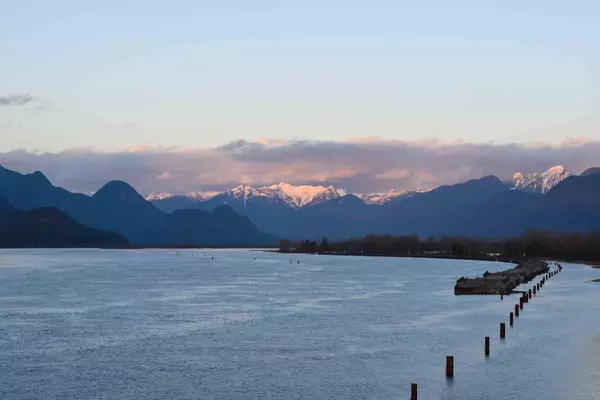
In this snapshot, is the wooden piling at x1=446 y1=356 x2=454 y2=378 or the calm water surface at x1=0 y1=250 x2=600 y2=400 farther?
the wooden piling at x1=446 y1=356 x2=454 y2=378

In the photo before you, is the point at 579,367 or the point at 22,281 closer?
the point at 579,367

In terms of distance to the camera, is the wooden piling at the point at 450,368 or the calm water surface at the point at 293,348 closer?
the calm water surface at the point at 293,348

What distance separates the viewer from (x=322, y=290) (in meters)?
114

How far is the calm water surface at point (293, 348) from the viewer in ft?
136

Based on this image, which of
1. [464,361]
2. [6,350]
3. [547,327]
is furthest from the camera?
[547,327]

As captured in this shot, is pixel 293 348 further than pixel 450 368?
Yes

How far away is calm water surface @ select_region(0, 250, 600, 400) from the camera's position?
41.3 metres

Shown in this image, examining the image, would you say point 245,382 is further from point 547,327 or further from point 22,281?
point 22,281

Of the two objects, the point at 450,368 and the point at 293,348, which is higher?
the point at 450,368

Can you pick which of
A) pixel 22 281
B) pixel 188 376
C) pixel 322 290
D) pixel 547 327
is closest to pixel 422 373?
pixel 188 376

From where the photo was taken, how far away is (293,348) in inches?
2151

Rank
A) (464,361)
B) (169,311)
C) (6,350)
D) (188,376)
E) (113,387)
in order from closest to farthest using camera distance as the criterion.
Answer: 1. (113,387)
2. (188,376)
3. (464,361)
4. (6,350)
5. (169,311)

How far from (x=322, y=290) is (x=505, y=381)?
71679 mm

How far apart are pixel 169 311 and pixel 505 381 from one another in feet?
145
